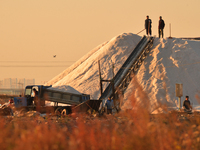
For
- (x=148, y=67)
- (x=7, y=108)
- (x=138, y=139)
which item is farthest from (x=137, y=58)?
(x=138, y=139)

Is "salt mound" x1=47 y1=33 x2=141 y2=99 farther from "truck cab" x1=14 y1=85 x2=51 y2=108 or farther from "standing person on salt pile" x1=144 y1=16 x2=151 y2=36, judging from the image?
"truck cab" x1=14 y1=85 x2=51 y2=108

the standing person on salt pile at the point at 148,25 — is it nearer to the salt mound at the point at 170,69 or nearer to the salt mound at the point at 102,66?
the salt mound at the point at 170,69

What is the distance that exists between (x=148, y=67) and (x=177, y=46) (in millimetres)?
6126

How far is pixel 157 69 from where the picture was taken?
37.4 m

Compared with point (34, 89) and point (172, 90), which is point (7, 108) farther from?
point (172, 90)

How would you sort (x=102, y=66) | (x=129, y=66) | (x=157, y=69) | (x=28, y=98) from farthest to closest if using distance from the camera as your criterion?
(x=102, y=66), (x=157, y=69), (x=129, y=66), (x=28, y=98)

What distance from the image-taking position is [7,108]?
973 inches

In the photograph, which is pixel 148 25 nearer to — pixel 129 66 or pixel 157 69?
pixel 157 69

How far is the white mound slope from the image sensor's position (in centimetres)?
3538

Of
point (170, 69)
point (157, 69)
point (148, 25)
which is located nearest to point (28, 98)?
point (157, 69)

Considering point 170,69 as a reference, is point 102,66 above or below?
above

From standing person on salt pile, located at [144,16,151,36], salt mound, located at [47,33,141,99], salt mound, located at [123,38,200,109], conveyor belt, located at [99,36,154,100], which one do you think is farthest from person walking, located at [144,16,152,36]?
salt mound, located at [47,33,141,99]

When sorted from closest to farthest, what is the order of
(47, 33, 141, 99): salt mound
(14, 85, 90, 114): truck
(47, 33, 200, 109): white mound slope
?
(14, 85, 90, 114): truck, (47, 33, 200, 109): white mound slope, (47, 33, 141, 99): salt mound

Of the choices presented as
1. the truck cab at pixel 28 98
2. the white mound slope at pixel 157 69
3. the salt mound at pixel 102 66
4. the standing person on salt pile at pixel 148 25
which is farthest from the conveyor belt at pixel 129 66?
the truck cab at pixel 28 98
